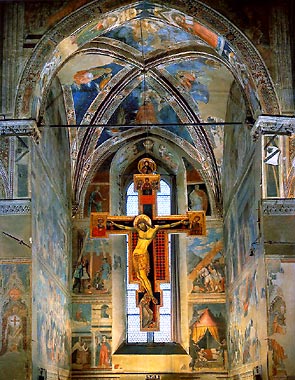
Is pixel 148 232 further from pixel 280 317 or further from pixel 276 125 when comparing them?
pixel 280 317

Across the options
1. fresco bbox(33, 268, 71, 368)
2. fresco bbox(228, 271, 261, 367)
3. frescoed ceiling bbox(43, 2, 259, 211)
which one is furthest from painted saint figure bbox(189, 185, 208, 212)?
fresco bbox(33, 268, 71, 368)

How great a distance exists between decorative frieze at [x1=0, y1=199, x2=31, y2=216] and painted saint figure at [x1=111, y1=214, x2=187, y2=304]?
137 inches

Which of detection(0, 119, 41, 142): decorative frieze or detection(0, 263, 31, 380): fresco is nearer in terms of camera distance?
detection(0, 263, 31, 380): fresco

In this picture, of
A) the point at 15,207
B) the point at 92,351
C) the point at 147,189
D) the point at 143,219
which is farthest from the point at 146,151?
the point at 15,207

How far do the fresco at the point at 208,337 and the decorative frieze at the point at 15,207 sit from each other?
9614 millimetres

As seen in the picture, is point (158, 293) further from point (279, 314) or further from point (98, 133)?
point (98, 133)

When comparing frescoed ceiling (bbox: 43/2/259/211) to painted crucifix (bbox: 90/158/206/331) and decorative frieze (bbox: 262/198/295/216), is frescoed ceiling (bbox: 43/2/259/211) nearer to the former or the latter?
painted crucifix (bbox: 90/158/206/331)

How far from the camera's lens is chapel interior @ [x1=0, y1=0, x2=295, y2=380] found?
20.0m

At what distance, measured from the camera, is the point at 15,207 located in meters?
20.0

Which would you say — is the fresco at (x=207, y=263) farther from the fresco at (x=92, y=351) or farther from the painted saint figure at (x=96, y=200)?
the fresco at (x=92, y=351)

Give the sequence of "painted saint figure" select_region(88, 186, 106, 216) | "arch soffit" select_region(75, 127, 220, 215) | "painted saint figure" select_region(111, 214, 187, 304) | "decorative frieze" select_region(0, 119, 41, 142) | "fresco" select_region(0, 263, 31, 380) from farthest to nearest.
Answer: "painted saint figure" select_region(88, 186, 106, 216) < "arch soffit" select_region(75, 127, 220, 215) < "painted saint figure" select_region(111, 214, 187, 304) < "decorative frieze" select_region(0, 119, 41, 142) < "fresco" select_region(0, 263, 31, 380)

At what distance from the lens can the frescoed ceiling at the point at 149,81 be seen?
21.6 m

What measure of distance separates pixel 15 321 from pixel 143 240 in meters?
4.79

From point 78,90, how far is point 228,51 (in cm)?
634
